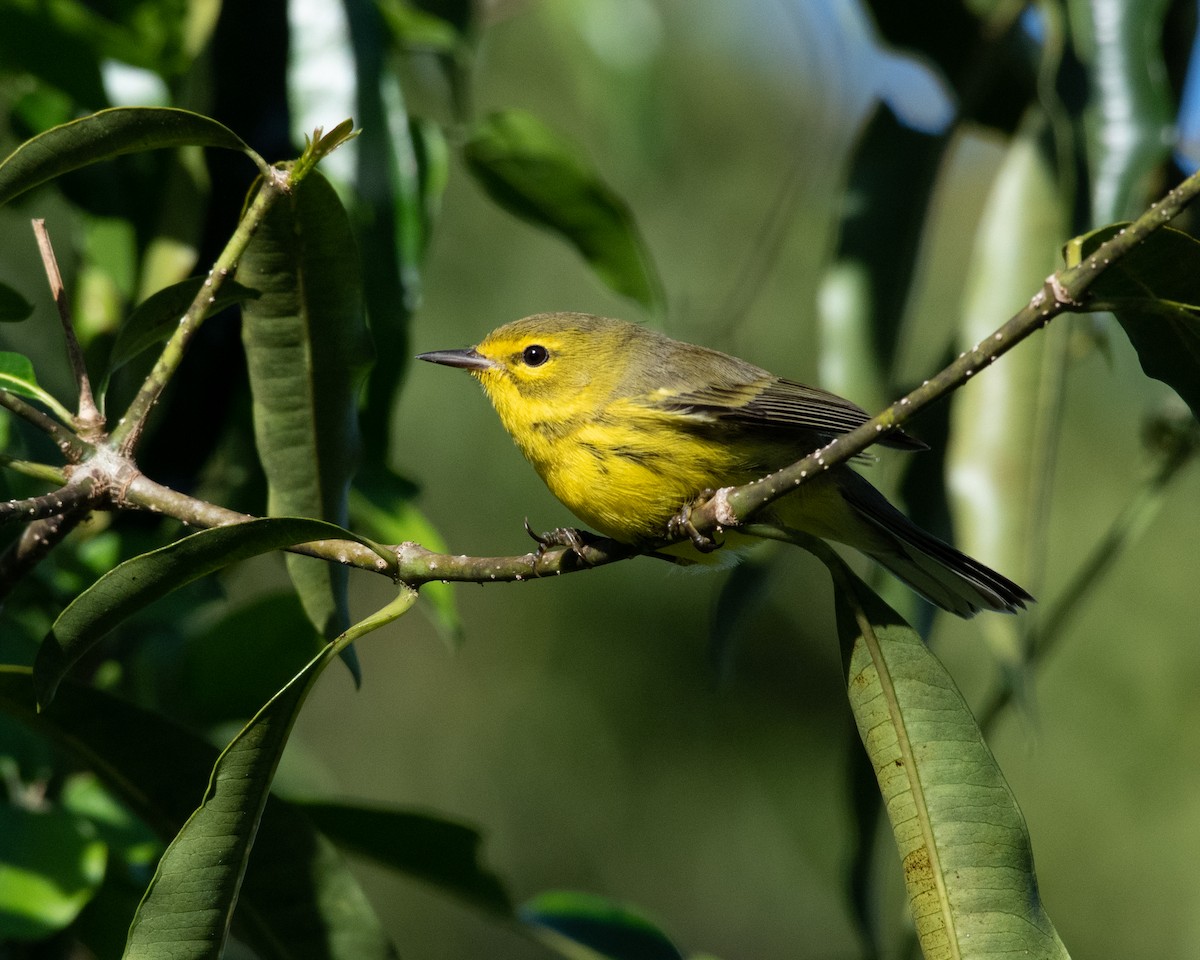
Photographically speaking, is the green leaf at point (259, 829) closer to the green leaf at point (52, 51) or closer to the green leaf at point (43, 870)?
the green leaf at point (43, 870)

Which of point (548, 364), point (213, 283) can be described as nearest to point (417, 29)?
point (548, 364)

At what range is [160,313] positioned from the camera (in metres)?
2.15

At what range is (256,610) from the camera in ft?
9.88

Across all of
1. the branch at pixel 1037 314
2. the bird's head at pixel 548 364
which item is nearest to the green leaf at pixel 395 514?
the bird's head at pixel 548 364

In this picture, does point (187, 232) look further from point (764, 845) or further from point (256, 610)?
point (764, 845)

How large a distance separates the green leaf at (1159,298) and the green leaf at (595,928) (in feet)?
5.10

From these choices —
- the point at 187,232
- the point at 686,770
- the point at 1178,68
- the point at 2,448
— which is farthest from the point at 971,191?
the point at 2,448

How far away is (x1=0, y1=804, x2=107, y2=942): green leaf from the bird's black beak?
156cm

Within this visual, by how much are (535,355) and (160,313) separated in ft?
5.49

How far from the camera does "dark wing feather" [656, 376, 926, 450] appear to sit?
3041mm

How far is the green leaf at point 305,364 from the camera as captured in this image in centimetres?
218

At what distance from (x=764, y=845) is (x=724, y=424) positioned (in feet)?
21.1

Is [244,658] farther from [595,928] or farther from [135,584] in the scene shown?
[135,584]

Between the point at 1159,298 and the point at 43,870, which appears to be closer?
the point at 1159,298
